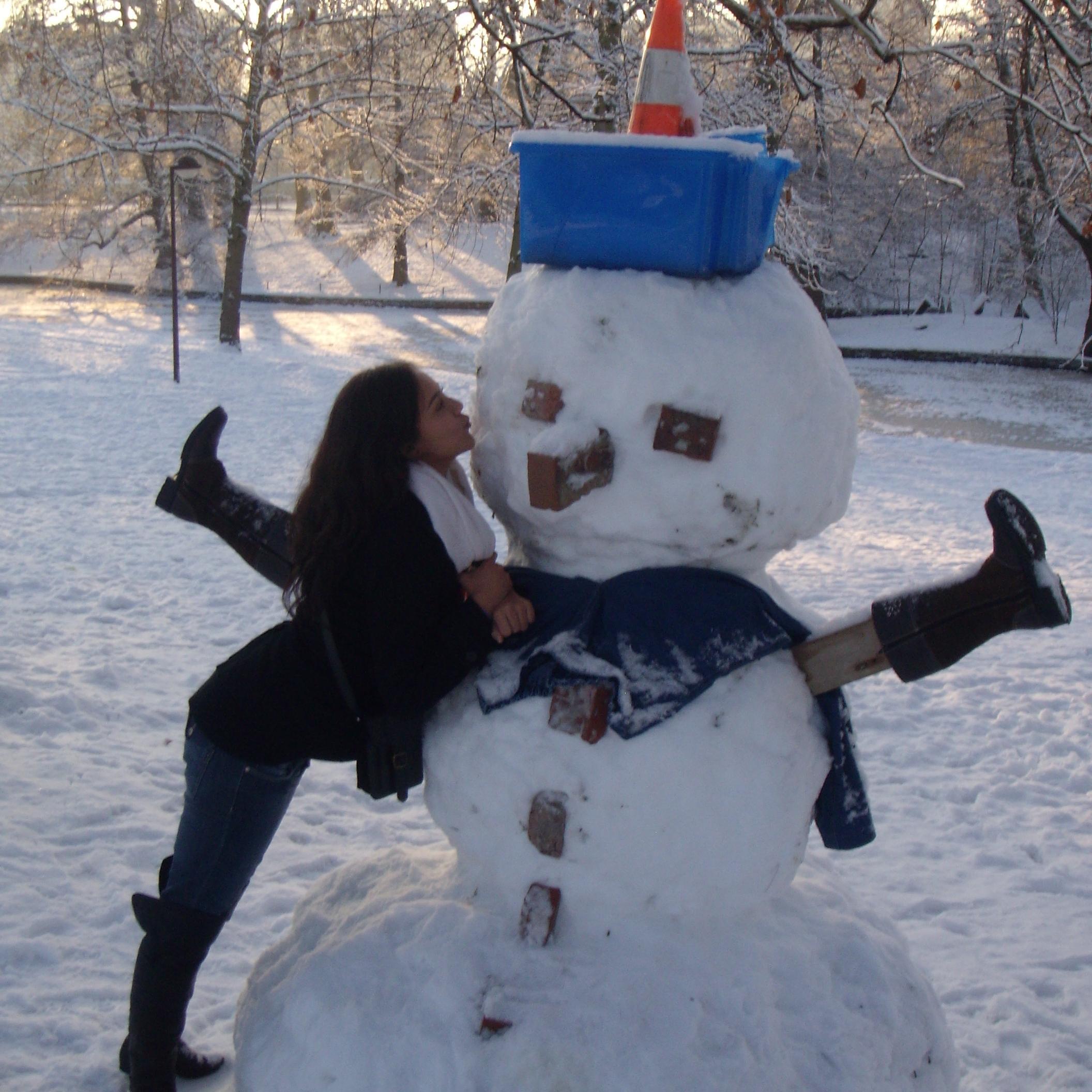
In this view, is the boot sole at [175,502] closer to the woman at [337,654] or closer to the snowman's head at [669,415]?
the woman at [337,654]

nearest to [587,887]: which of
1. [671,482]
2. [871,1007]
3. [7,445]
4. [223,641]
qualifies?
[871,1007]

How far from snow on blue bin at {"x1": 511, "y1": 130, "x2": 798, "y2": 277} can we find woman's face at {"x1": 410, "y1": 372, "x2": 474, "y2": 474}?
31cm

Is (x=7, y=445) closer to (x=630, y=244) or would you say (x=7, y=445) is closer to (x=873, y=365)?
(x=630, y=244)

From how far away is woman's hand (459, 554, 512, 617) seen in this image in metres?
1.82

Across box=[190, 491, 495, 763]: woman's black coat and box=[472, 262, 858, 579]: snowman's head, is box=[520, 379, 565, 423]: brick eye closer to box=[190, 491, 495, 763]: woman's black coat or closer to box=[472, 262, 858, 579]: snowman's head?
box=[472, 262, 858, 579]: snowman's head

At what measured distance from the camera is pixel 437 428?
1854 mm

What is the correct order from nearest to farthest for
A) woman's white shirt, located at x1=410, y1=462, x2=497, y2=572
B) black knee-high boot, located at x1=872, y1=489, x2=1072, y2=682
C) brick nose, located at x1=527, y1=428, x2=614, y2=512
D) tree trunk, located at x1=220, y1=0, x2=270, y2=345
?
black knee-high boot, located at x1=872, y1=489, x2=1072, y2=682
brick nose, located at x1=527, y1=428, x2=614, y2=512
woman's white shirt, located at x1=410, y1=462, x2=497, y2=572
tree trunk, located at x1=220, y1=0, x2=270, y2=345

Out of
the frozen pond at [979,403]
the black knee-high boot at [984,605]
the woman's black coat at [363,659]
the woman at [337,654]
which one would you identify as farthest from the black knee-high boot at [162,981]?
the frozen pond at [979,403]

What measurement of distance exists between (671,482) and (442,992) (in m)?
0.94

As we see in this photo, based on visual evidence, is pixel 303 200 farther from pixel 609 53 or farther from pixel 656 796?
Result: pixel 656 796

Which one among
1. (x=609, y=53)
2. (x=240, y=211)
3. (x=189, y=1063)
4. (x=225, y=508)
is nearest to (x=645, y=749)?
(x=225, y=508)

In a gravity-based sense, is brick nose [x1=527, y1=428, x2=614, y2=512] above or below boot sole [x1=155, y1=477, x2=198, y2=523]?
above

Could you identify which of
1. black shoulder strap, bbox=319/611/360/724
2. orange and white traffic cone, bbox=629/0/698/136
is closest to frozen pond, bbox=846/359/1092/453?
orange and white traffic cone, bbox=629/0/698/136

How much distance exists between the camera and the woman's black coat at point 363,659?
1.72m
